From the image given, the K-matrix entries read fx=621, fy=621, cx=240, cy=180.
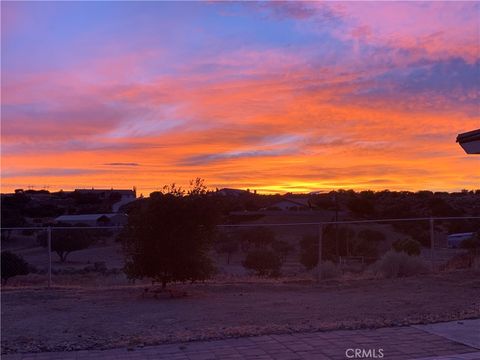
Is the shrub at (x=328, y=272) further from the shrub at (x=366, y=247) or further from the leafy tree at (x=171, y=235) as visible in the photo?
the shrub at (x=366, y=247)

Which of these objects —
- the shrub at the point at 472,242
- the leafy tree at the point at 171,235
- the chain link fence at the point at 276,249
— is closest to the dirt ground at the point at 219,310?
the leafy tree at the point at 171,235

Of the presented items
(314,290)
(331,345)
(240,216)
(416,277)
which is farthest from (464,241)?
(331,345)

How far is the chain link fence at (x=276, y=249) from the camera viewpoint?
2006 cm

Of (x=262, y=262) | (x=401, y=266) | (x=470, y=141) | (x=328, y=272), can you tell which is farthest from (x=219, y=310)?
(x=262, y=262)

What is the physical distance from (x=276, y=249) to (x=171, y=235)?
1547cm

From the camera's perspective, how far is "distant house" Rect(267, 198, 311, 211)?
1671 inches

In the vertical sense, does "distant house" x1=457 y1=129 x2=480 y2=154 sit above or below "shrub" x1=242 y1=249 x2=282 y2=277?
above

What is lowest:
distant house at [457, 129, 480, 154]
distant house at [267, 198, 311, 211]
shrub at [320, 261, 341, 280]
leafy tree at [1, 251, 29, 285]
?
leafy tree at [1, 251, 29, 285]

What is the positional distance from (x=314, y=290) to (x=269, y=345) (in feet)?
20.5

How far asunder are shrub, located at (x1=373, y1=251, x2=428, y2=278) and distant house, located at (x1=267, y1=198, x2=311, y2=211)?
2522 centimetres

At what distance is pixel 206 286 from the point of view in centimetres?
1470

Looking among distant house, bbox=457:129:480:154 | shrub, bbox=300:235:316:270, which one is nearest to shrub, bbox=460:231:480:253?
shrub, bbox=300:235:316:270

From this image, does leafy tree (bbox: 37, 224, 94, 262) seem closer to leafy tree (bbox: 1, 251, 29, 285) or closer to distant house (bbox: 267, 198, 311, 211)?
leafy tree (bbox: 1, 251, 29, 285)

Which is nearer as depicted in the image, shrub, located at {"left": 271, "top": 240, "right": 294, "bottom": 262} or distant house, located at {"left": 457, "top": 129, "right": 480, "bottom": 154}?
distant house, located at {"left": 457, "top": 129, "right": 480, "bottom": 154}
